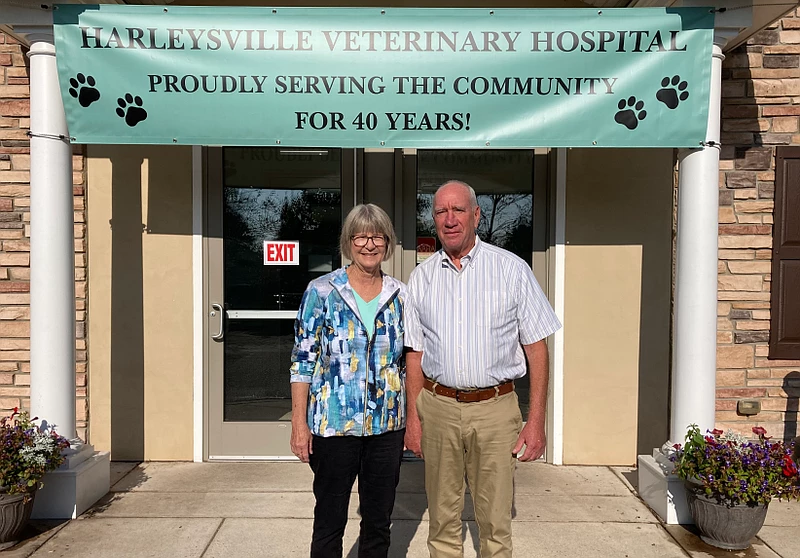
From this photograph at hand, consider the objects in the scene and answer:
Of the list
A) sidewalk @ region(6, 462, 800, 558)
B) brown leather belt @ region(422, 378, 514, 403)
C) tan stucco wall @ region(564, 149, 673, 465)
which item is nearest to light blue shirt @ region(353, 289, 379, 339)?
brown leather belt @ region(422, 378, 514, 403)

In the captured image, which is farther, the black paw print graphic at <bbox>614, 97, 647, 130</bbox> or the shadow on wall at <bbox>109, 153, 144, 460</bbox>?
the shadow on wall at <bbox>109, 153, 144, 460</bbox>

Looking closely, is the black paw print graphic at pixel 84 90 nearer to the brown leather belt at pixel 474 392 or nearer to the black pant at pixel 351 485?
the black pant at pixel 351 485

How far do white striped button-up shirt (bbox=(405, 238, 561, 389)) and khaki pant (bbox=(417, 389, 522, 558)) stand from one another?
122 mm

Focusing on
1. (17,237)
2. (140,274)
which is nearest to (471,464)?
(140,274)

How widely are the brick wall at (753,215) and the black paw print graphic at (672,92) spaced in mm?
1064

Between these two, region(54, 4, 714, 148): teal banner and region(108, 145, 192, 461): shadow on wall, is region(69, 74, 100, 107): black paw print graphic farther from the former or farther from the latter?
region(108, 145, 192, 461): shadow on wall

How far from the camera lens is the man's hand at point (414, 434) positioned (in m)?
2.94

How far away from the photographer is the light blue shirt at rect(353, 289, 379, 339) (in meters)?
2.72

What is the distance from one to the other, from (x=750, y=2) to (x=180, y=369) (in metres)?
4.46

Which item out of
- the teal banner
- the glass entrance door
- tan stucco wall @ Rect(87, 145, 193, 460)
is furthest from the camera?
the glass entrance door

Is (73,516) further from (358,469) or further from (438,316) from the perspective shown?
(438,316)

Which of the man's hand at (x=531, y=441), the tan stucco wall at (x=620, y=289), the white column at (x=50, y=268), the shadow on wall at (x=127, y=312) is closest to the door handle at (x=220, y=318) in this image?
the shadow on wall at (x=127, y=312)

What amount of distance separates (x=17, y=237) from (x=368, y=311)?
324cm

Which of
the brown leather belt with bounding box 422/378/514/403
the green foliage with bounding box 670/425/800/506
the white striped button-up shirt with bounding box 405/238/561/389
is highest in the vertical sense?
the white striped button-up shirt with bounding box 405/238/561/389
